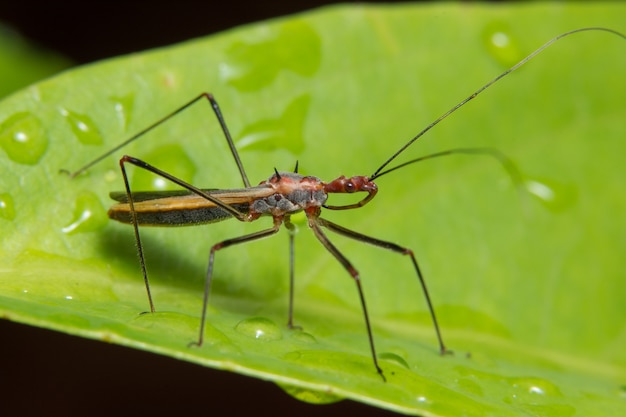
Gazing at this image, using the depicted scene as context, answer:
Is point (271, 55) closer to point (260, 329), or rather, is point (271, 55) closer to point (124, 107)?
point (124, 107)

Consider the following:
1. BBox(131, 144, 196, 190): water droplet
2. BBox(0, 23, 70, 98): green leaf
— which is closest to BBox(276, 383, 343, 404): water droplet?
BBox(131, 144, 196, 190): water droplet

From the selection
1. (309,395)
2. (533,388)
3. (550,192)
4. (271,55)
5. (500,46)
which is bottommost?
(309,395)

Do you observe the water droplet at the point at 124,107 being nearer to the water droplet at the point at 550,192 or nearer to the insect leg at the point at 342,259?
the insect leg at the point at 342,259

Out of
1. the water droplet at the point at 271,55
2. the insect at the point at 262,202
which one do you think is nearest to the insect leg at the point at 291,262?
the insect at the point at 262,202

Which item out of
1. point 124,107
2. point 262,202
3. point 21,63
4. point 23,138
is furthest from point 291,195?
point 21,63

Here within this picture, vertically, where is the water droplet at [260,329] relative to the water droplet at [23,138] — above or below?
below

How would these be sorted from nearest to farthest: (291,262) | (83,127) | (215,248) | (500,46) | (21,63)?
(215,248), (83,127), (291,262), (500,46), (21,63)

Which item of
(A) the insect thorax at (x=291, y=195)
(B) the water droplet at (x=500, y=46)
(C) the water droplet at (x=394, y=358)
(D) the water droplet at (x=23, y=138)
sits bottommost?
(C) the water droplet at (x=394, y=358)
